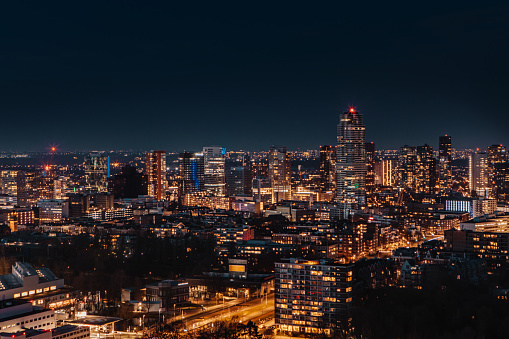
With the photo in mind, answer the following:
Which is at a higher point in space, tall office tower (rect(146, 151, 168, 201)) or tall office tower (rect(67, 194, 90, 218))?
tall office tower (rect(146, 151, 168, 201))

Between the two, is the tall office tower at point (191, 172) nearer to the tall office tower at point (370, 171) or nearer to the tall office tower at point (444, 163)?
the tall office tower at point (370, 171)

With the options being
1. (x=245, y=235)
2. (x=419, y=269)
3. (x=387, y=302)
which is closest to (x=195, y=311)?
(x=387, y=302)

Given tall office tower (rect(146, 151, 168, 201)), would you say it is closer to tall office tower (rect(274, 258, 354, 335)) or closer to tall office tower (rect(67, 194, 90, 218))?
tall office tower (rect(67, 194, 90, 218))

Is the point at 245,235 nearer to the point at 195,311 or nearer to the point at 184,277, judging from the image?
the point at 184,277

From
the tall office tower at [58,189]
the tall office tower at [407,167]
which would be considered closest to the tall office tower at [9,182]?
the tall office tower at [58,189]

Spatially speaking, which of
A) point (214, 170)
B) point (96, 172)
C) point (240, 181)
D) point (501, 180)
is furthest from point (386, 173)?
point (96, 172)

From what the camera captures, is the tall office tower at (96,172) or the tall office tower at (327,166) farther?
the tall office tower at (96,172)

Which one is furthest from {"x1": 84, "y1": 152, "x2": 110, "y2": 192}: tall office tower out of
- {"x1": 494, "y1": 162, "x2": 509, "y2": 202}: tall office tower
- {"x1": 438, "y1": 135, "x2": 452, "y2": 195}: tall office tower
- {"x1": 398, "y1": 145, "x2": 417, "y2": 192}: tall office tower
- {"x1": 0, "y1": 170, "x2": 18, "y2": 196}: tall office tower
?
{"x1": 494, "y1": 162, "x2": 509, "y2": 202}: tall office tower

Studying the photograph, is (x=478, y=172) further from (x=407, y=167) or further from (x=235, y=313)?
(x=235, y=313)
